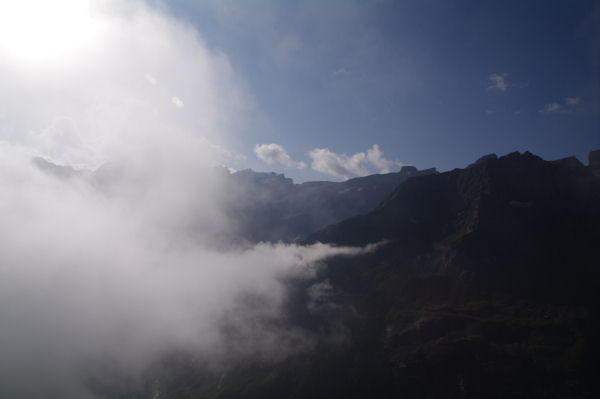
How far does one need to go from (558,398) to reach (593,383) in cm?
2495

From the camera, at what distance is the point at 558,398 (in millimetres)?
194375

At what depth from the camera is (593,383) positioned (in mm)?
197000
